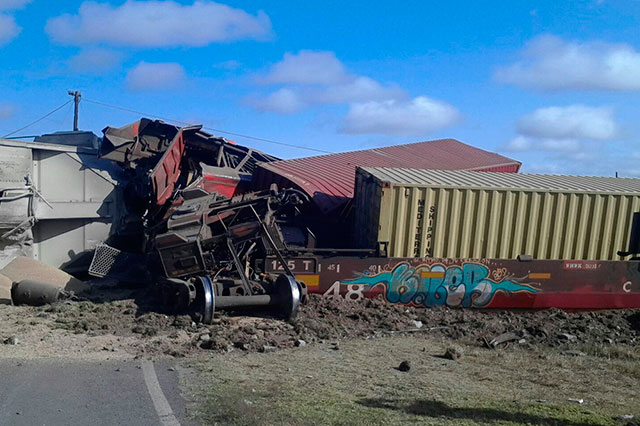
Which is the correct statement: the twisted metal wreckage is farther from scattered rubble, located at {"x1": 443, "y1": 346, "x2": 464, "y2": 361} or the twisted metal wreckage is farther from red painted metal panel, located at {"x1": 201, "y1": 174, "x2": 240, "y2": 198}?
scattered rubble, located at {"x1": 443, "y1": 346, "x2": 464, "y2": 361}

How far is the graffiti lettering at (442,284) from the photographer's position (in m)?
10.7

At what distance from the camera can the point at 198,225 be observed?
10.4 meters

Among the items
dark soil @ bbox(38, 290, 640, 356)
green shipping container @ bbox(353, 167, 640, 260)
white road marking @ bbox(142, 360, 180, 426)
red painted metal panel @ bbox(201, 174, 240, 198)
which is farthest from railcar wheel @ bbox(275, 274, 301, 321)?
red painted metal panel @ bbox(201, 174, 240, 198)

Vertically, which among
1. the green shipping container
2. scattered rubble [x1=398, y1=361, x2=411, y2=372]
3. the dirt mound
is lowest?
the dirt mound

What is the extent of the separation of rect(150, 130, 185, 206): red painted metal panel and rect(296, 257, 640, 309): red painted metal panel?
14.3 ft

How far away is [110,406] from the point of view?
5.41 meters

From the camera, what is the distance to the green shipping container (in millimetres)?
10859

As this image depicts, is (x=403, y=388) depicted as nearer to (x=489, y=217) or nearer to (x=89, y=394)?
(x=89, y=394)

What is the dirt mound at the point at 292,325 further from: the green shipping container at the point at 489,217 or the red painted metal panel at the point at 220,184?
the red painted metal panel at the point at 220,184

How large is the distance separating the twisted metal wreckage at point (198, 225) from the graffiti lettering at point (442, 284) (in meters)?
1.65

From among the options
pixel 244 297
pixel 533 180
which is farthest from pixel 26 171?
pixel 533 180

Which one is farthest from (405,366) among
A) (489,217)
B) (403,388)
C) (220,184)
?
(220,184)

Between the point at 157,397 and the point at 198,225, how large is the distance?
4.97 metres

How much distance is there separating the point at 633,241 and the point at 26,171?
1246cm
